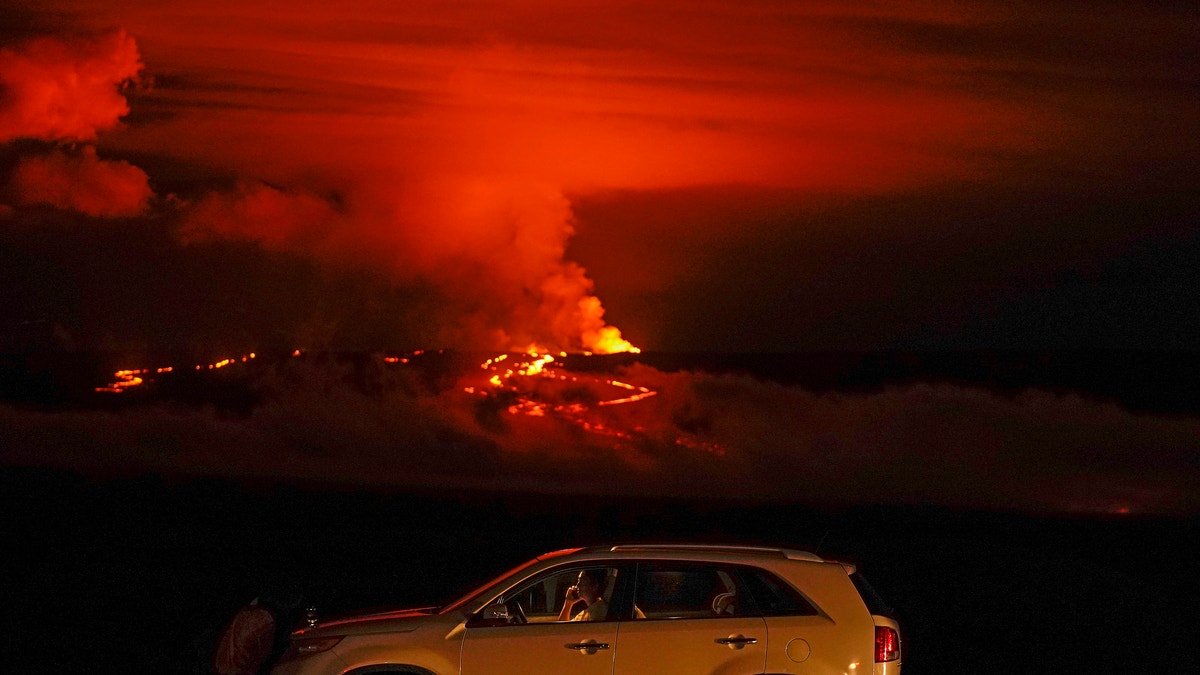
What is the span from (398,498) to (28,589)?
43.4 m

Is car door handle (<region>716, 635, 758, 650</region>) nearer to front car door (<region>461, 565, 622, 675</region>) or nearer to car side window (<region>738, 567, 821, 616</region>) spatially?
car side window (<region>738, 567, 821, 616</region>)

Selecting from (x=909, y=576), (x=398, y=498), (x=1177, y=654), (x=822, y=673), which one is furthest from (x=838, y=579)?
(x=398, y=498)

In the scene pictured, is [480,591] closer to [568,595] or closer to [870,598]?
[568,595]

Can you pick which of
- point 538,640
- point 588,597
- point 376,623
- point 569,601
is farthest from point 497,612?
point 376,623

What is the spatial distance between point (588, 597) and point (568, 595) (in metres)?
0.18

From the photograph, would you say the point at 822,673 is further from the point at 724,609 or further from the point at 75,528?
the point at 75,528

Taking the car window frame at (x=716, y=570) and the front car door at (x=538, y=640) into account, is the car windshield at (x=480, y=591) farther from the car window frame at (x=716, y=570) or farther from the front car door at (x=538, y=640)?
the car window frame at (x=716, y=570)

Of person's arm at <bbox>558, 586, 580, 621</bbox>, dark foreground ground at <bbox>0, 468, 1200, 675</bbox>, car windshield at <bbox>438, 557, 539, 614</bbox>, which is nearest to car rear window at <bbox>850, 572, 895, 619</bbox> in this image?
dark foreground ground at <bbox>0, 468, 1200, 675</bbox>

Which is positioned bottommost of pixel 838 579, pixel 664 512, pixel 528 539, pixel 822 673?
pixel 822 673

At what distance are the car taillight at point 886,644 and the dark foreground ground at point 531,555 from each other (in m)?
1.38

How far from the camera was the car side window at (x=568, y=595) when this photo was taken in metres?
8.86

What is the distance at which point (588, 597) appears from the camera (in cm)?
901

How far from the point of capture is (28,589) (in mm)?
24016

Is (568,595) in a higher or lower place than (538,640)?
higher
